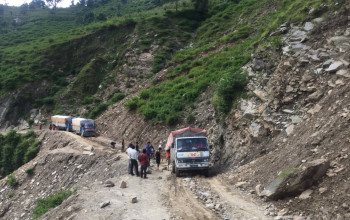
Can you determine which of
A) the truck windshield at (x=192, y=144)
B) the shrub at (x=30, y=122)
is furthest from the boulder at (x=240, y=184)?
the shrub at (x=30, y=122)

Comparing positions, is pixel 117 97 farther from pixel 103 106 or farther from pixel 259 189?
pixel 259 189

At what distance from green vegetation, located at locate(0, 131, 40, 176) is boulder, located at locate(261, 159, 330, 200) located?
29533 millimetres

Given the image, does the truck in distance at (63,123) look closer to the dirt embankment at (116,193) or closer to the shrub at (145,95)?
the shrub at (145,95)

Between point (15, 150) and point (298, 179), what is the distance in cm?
3526

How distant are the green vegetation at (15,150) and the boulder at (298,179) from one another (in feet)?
96.9

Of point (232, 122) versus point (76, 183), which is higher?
point (232, 122)

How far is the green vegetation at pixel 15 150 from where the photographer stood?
116 feet

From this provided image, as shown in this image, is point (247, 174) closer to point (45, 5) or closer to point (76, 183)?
point (76, 183)

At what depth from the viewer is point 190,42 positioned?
57719 mm

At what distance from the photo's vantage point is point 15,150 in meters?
38.1

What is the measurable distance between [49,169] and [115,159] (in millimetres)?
7889

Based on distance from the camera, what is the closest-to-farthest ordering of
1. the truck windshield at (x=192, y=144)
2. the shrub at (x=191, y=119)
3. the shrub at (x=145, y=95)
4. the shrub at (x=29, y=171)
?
the truck windshield at (x=192, y=144)
the shrub at (x=191, y=119)
the shrub at (x=29, y=171)
the shrub at (x=145, y=95)

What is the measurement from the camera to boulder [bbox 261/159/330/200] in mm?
11086

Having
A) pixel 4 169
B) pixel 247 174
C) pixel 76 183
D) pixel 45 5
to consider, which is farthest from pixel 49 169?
pixel 45 5
